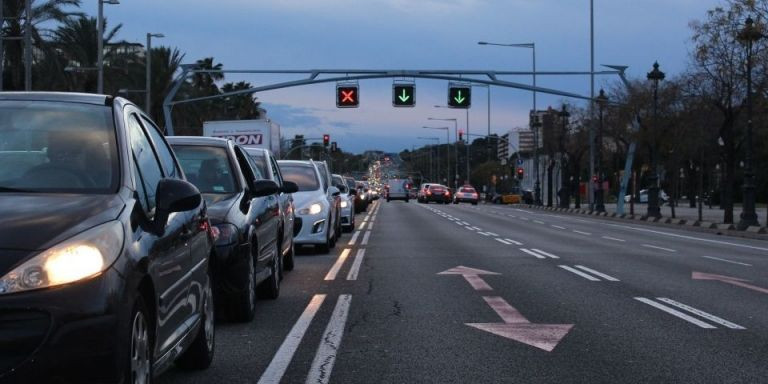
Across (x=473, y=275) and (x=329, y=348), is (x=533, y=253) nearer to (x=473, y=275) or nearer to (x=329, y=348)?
(x=473, y=275)

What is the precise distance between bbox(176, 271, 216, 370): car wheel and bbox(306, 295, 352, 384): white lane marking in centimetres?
73

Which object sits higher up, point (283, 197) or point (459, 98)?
point (459, 98)

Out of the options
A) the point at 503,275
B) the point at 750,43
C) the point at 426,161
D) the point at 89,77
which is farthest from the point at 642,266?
the point at 426,161

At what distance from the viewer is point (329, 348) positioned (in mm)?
7297

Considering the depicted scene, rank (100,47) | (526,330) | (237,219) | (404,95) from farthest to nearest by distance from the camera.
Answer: (404,95)
(100,47)
(237,219)
(526,330)

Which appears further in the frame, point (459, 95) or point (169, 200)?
point (459, 95)

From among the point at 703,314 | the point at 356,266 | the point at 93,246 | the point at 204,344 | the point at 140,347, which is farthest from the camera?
the point at 356,266

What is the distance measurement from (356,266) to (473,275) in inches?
84.0

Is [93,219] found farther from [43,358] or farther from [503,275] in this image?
[503,275]

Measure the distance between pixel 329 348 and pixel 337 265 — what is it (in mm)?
7311

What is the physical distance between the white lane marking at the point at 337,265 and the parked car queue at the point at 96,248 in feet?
20.3

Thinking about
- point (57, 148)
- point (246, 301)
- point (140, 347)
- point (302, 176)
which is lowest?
point (246, 301)

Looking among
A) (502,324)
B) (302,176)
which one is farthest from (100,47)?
(502,324)

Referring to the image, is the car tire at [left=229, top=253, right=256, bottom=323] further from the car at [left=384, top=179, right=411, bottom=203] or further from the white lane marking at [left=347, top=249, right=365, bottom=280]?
the car at [left=384, top=179, right=411, bottom=203]
